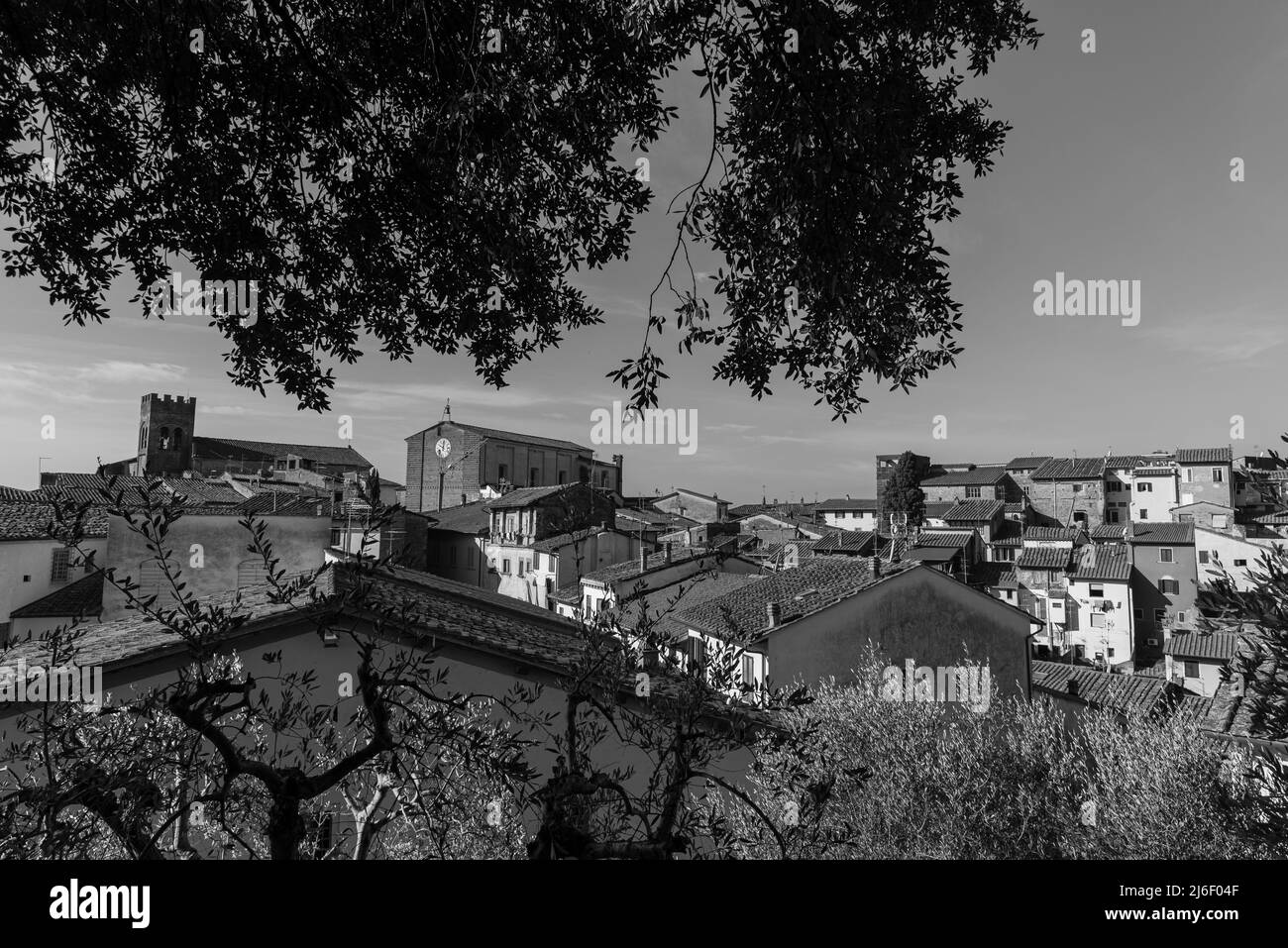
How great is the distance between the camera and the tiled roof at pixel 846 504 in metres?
63.7

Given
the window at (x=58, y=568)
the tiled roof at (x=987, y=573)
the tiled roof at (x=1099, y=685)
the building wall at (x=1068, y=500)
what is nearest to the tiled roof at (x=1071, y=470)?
the building wall at (x=1068, y=500)

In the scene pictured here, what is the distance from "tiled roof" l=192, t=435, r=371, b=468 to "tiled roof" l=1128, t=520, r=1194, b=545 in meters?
55.3

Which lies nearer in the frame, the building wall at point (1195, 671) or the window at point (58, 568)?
the window at point (58, 568)

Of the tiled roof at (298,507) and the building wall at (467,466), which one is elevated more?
the building wall at (467,466)

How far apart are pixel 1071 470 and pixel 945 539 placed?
27317 millimetres

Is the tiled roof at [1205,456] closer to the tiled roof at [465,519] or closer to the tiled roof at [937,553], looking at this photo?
the tiled roof at [937,553]

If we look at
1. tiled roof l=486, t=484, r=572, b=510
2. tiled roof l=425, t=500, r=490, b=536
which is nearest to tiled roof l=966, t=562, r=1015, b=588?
tiled roof l=486, t=484, r=572, b=510

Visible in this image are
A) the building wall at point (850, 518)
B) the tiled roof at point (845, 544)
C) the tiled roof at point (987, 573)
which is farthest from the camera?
the building wall at point (850, 518)

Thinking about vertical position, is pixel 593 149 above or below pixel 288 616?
above

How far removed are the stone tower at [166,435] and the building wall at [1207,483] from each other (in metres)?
69.4
